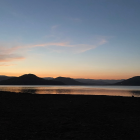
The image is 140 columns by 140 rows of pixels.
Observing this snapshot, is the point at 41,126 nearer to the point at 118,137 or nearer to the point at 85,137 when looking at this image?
the point at 85,137

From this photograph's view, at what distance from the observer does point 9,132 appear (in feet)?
28.3

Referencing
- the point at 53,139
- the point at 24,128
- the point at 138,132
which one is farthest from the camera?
the point at 24,128

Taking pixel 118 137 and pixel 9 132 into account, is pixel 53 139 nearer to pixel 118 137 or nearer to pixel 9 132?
pixel 9 132

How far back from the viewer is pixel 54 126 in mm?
10070

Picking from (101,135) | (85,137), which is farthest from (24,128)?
(101,135)

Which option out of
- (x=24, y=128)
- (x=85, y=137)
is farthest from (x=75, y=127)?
(x=24, y=128)

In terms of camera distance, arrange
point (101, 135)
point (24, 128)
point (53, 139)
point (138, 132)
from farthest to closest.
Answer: point (24, 128) → point (138, 132) → point (101, 135) → point (53, 139)

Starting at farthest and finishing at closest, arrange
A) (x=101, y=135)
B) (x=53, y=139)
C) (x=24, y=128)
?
(x=24, y=128) → (x=101, y=135) → (x=53, y=139)

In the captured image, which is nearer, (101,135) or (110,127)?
(101,135)

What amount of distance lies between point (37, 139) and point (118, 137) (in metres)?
4.20

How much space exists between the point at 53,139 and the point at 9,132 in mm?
2806

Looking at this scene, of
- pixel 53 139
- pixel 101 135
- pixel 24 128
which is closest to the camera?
pixel 53 139

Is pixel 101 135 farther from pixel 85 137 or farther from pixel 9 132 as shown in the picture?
pixel 9 132

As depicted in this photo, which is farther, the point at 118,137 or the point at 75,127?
the point at 75,127
